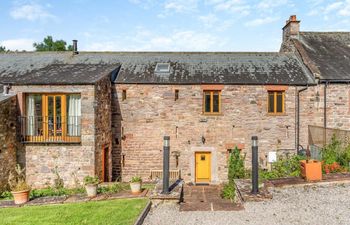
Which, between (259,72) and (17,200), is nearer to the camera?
(17,200)

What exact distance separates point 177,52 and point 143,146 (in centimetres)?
695

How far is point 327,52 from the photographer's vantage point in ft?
57.5

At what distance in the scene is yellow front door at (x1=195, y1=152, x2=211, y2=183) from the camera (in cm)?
1512

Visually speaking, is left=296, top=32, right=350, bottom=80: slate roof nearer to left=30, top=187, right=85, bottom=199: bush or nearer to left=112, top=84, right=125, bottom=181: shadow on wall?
left=112, top=84, right=125, bottom=181: shadow on wall

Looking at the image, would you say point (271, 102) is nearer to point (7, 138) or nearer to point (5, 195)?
point (7, 138)

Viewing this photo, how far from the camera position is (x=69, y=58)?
58.0ft

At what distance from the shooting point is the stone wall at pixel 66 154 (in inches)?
489

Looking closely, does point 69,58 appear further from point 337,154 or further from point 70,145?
point 337,154

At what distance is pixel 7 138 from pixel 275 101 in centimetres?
1349

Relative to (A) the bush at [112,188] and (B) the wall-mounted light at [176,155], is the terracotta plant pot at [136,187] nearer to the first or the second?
(A) the bush at [112,188]

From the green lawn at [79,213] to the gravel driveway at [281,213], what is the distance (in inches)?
24.8

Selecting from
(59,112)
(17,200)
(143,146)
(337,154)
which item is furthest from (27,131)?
(337,154)

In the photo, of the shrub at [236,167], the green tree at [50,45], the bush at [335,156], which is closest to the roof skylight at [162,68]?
the shrub at [236,167]

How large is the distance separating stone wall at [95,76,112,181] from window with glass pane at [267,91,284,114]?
8774mm
